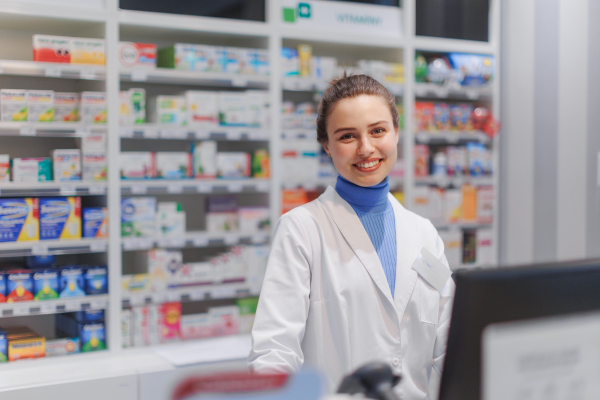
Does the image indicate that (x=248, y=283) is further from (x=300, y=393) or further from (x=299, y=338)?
(x=300, y=393)

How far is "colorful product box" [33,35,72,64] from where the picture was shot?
3.34 metres

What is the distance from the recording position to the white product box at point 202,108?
373cm

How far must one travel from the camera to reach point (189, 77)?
12.1 ft

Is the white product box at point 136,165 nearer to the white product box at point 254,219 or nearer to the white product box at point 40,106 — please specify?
the white product box at point 40,106

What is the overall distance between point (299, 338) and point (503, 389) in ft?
3.04

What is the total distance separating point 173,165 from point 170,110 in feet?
1.15

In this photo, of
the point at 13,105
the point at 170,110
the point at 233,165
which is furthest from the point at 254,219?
the point at 13,105

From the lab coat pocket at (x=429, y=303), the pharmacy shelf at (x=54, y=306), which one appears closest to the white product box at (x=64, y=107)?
the pharmacy shelf at (x=54, y=306)

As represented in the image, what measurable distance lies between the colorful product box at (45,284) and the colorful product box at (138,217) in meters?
0.47

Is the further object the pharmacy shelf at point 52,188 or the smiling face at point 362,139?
the pharmacy shelf at point 52,188

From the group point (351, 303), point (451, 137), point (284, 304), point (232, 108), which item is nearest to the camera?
point (284, 304)

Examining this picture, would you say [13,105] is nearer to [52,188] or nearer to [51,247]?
[52,188]

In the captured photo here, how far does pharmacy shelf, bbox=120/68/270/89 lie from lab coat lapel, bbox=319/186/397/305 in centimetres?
218

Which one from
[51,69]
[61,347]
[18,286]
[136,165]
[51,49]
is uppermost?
[51,49]
